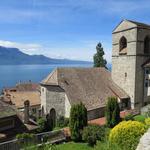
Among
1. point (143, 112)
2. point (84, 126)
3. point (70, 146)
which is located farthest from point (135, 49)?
point (70, 146)

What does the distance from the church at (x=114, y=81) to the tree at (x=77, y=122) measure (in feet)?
20.1

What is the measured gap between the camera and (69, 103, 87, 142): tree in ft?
91.4

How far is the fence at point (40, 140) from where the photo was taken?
75.4 ft

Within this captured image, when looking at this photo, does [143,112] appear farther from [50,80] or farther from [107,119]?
[50,80]

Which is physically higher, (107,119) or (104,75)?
(104,75)

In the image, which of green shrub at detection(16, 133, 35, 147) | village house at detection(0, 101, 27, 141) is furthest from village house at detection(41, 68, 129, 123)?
green shrub at detection(16, 133, 35, 147)

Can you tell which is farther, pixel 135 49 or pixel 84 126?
pixel 135 49

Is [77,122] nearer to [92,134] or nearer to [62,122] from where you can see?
[92,134]

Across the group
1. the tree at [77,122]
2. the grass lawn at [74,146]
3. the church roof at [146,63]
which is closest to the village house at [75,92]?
the church roof at [146,63]

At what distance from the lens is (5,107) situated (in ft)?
94.5

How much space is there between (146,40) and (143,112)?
11.2 meters

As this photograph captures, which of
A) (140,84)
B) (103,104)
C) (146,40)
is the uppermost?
(146,40)

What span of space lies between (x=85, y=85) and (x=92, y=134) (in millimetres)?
13166

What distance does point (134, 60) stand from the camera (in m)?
38.5
